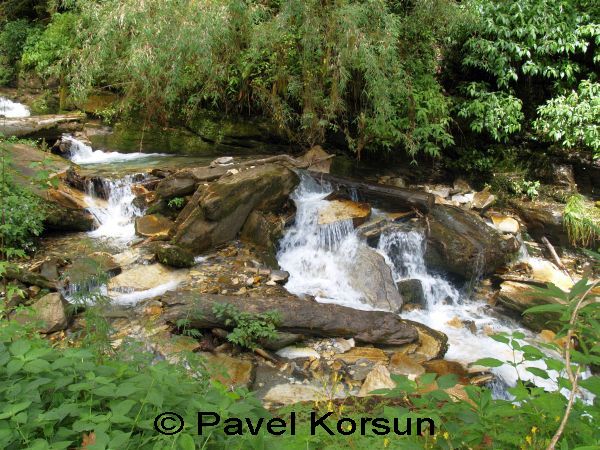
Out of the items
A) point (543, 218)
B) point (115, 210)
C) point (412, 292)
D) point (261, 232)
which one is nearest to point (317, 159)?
point (261, 232)

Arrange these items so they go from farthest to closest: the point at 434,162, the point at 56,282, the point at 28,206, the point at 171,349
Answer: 1. the point at 434,162
2. the point at 28,206
3. the point at 56,282
4. the point at 171,349

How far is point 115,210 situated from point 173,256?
77.0 inches

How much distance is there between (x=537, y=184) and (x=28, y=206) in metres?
8.00

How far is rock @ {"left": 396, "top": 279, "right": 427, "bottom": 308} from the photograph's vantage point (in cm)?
613

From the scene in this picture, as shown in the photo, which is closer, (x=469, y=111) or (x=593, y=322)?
(x=593, y=322)

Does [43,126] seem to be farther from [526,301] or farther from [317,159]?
[526,301]

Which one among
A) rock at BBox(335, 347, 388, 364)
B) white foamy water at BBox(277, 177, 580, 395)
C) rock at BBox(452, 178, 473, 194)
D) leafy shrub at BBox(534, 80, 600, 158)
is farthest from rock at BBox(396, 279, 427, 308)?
leafy shrub at BBox(534, 80, 600, 158)

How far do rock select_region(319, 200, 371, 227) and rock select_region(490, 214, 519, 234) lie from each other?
2.09 meters

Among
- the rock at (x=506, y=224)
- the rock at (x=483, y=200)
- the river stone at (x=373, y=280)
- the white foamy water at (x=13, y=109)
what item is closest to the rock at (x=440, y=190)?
the rock at (x=483, y=200)

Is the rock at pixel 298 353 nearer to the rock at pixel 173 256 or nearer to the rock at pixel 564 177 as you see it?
the rock at pixel 173 256

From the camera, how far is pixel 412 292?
6.18m

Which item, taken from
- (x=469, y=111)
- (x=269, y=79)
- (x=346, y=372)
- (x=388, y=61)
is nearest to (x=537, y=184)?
(x=469, y=111)

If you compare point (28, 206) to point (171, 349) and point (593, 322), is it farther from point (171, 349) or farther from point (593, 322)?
point (593, 322)

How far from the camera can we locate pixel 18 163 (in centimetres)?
672
